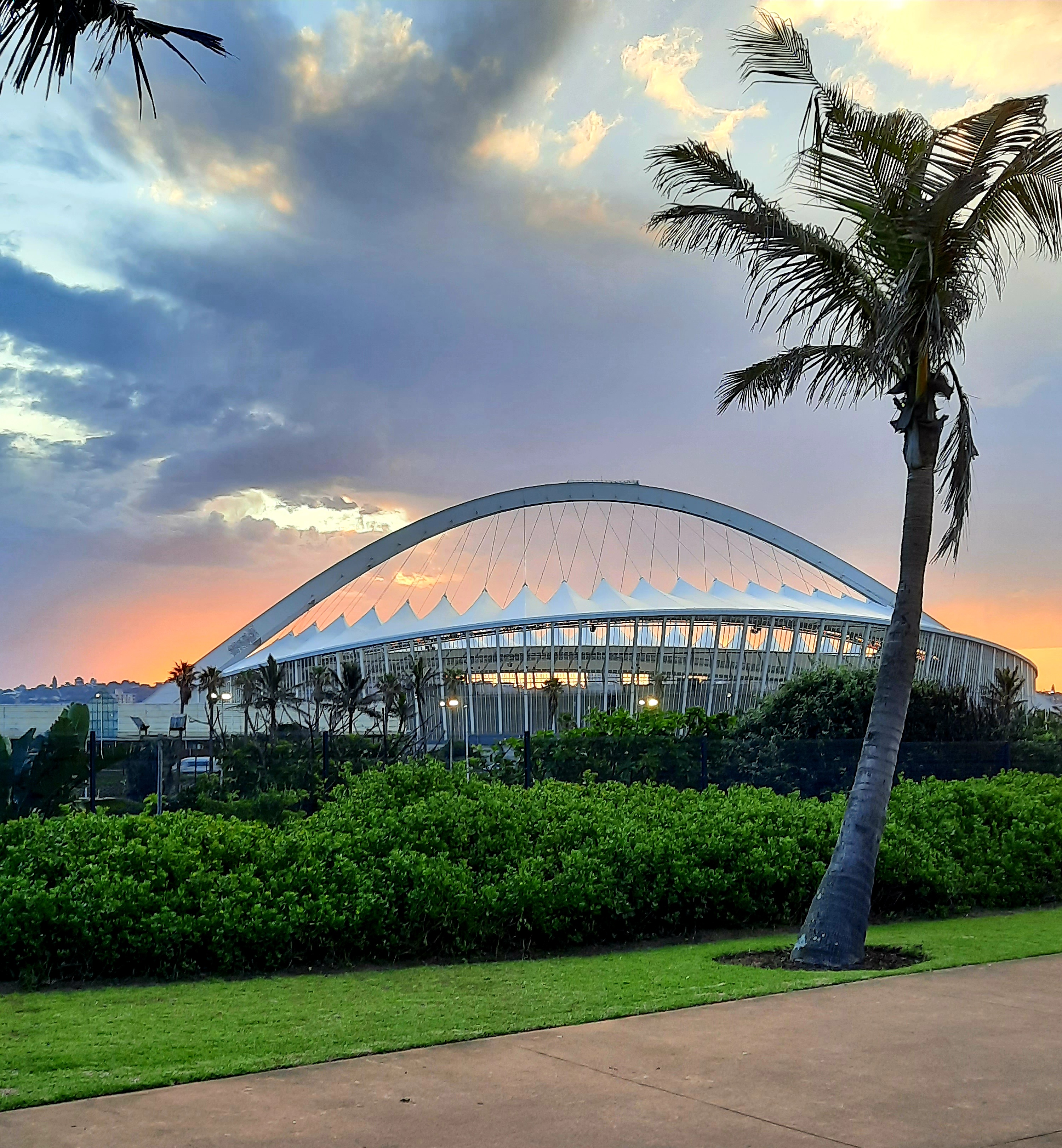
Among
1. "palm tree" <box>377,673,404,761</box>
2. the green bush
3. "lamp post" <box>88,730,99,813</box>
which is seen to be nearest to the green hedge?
"lamp post" <box>88,730,99,813</box>

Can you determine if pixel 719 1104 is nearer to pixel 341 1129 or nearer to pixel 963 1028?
pixel 341 1129

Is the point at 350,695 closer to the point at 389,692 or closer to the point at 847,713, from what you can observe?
the point at 389,692

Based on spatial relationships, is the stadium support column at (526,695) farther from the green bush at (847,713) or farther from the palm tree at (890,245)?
the palm tree at (890,245)

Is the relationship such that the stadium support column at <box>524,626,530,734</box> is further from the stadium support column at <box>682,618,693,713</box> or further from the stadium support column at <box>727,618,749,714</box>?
the stadium support column at <box>727,618,749,714</box>

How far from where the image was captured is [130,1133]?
5320mm

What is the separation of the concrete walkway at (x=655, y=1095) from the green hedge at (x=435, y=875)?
139 inches

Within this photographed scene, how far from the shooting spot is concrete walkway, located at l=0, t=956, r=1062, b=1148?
5297 millimetres

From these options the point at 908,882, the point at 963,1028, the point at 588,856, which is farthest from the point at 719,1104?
the point at 908,882

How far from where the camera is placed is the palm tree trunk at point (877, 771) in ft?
35.3

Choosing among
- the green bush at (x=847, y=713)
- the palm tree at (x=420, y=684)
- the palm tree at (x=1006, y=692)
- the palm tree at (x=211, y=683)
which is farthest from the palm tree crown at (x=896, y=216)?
the palm tree at (x=211, y=683)

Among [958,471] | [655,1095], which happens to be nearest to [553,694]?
[958,471]

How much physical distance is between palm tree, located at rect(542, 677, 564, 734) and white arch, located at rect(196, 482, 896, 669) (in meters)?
13.0

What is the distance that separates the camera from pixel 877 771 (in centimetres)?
1160

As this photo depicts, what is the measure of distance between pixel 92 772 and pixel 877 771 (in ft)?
27.6
